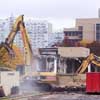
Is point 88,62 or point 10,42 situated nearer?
point 10,42

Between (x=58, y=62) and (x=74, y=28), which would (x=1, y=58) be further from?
(x=74, y=28)

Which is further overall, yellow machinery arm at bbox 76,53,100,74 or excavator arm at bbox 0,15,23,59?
yellow machinery arm at bbox 76,53,100,74

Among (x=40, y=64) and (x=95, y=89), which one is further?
(x=40, y=64)

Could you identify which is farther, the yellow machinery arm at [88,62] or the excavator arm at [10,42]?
the yellow machinery arm at [88,62]

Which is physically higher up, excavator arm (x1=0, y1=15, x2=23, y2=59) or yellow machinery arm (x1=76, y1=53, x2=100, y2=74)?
excavator arm (x1=0, y1=15, x2=23, y2=59)

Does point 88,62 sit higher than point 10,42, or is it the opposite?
point 10,42

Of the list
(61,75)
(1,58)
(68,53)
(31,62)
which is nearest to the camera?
(61,75)

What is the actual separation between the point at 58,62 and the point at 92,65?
197 inches

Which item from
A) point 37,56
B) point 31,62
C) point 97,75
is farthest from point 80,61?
point 97,75

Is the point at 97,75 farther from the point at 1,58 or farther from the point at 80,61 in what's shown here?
the point at 1,58

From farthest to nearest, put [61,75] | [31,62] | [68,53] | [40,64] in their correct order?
[68,53], [40,64], [31,62], [61,75]

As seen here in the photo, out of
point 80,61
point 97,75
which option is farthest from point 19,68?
point 80,61

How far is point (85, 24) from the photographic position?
600 feet

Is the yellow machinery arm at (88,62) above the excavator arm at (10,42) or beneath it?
beneath
